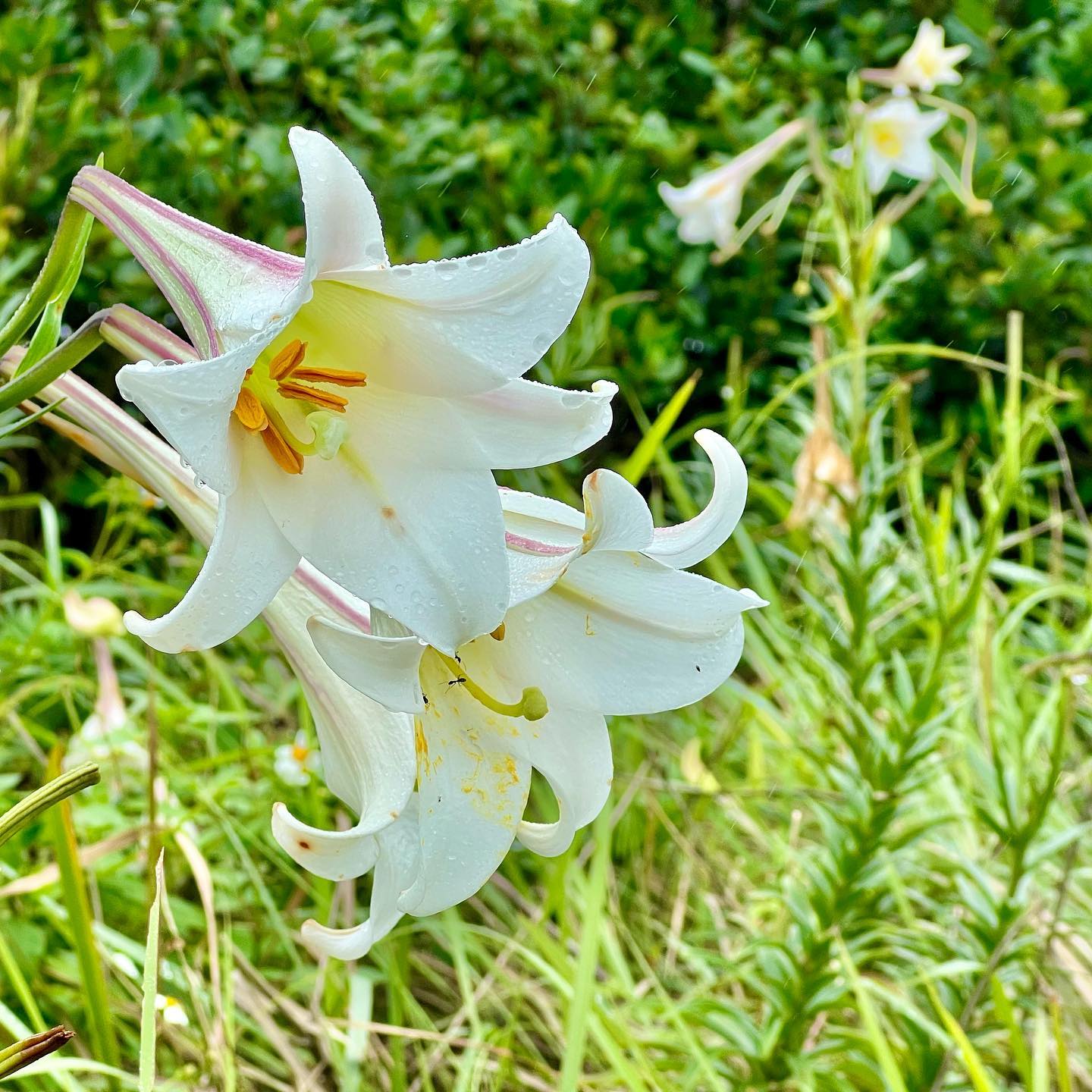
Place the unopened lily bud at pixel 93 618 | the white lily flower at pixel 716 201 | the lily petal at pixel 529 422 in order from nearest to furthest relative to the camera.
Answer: the lily petal at pixel 529 422 < the unopened lily bud at pixel 93 618 < the white lily flower at pixel 716 201

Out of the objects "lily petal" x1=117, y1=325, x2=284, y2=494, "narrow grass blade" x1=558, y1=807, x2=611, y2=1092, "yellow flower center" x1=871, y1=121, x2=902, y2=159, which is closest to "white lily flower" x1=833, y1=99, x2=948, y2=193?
"yellow flower center" x1=871, y1=121, x2=902, y2=159

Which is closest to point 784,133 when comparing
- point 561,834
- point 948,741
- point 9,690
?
point 948,741

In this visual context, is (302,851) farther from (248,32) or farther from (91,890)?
(248,32)

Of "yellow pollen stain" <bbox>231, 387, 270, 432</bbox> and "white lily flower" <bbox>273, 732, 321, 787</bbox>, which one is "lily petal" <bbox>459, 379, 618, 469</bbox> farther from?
"white lily flower" <bbox>273, 732, 321, 787</bbox>

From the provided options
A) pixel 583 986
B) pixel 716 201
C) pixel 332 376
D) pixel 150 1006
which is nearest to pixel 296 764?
pixel 583 986

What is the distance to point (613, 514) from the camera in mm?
510

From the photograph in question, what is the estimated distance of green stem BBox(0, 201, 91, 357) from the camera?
1.59ft

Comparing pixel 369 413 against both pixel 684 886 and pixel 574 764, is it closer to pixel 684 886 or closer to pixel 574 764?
pixel 574 764

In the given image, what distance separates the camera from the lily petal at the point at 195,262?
47cm

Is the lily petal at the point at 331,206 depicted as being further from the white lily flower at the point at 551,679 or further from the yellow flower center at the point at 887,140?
the yellow flower center at the point at 887,140

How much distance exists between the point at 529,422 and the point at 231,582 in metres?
0.14

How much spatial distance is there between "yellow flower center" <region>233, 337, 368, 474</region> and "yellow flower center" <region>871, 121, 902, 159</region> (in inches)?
77.1

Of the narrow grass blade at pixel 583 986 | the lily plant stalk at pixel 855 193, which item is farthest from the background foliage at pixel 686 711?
the lily plant stalk at pixel 855 193

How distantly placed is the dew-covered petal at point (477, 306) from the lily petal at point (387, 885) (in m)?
0.19
